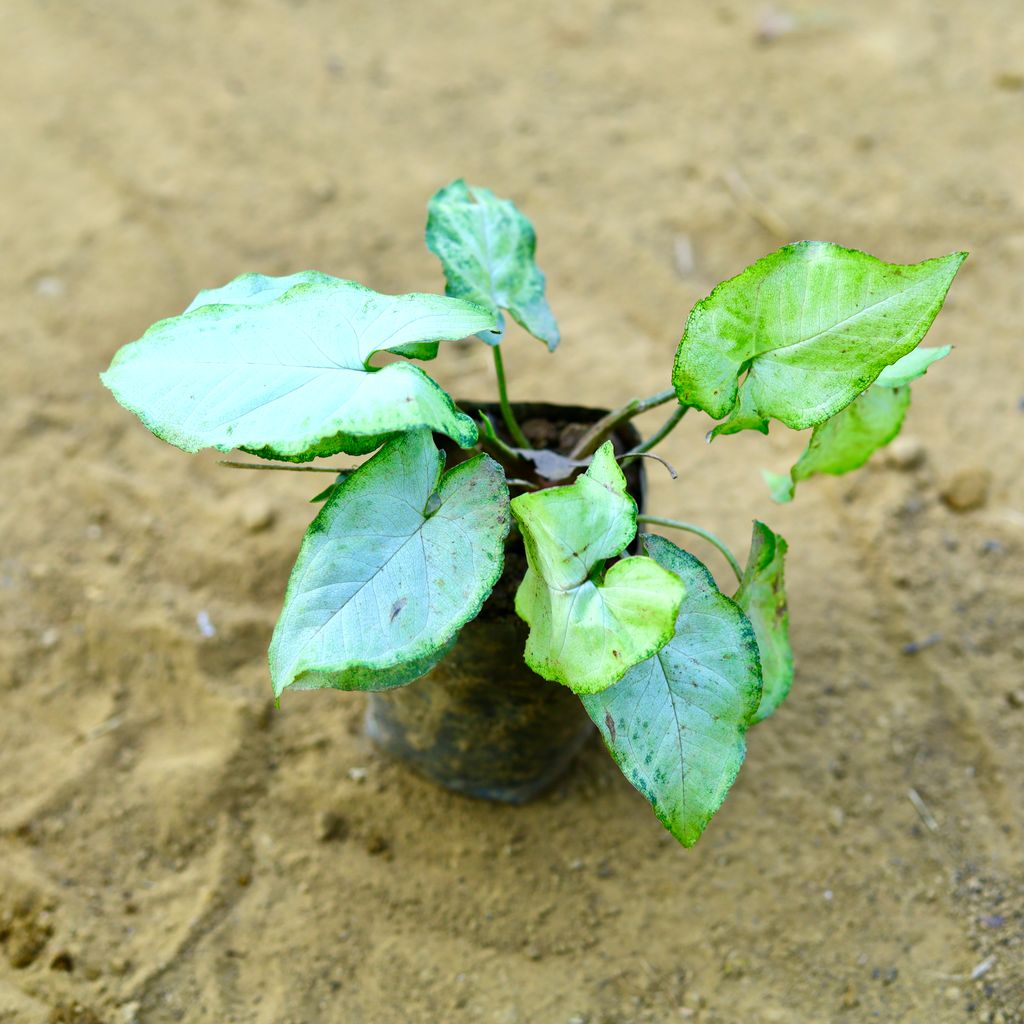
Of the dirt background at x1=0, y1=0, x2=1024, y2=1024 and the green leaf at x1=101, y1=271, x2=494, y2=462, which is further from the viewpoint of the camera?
the dirt background at x1=0, y1=0, x2=1024, y2=1024

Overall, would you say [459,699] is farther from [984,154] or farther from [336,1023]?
[984,154]

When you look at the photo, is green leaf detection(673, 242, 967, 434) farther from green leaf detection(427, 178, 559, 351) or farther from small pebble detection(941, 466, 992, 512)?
small pebble detection(941, 466, 992, 512)

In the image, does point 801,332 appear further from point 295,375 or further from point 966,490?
point 966,490

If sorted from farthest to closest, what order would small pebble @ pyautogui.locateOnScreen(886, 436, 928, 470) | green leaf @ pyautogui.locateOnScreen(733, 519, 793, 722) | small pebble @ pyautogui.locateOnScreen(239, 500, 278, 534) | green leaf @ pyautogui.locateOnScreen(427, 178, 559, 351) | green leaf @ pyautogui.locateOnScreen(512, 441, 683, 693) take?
small pebble @ pyautogui.locateOnScreen(886, 436, 928, 470) < small pebble @ pyautogui.locateOnScreen(239, 500, 278, 534) < green leaf @ pyautogui.locateOnScreen(427, 178, 559, 351) < green leaf @ pyautogui.locateOnScreen(733, 519, 793, 722) < green leaf @ pyautogui.locateOnScreen(512, 441, 683, 693)

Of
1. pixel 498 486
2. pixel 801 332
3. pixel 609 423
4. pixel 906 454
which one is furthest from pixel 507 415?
pixel 906 454

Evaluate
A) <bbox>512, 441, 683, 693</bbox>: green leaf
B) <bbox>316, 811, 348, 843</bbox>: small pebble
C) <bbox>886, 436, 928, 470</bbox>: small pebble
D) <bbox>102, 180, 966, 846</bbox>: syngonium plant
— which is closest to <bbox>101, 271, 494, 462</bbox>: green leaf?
<bbox>102, 180, 966, 846</bbox>: syngonium plant
